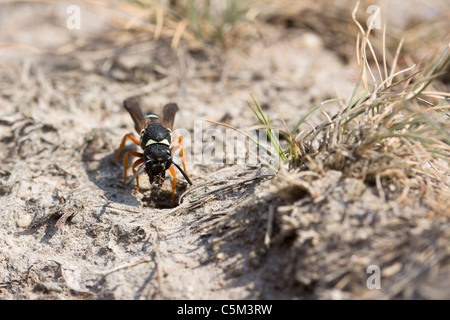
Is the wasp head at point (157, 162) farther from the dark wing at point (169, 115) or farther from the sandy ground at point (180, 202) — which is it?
the dark wing at point (169, 115)

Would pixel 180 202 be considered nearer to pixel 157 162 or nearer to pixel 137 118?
pixel 157 162

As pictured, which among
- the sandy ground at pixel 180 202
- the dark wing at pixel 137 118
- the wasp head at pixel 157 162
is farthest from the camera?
the dark wing at pixel 137 118

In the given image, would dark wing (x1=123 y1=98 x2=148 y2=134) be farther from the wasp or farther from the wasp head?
the wasp head

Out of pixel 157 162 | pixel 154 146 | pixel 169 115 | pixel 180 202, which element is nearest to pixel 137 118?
pixel 169 115

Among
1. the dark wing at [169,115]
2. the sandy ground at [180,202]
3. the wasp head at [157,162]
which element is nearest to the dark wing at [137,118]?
the dark wing at [169,115]

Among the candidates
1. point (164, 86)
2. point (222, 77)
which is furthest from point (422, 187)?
point (164, 86)

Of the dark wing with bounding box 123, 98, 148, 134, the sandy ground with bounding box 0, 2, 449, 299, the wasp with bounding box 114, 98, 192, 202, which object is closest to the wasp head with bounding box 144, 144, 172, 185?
the wasp with bounding box 114, 98, 192, 202

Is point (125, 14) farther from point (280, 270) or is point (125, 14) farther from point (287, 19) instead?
point (280, 270)

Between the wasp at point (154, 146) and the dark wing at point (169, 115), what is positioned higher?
the dark wing at point (169, 115)
